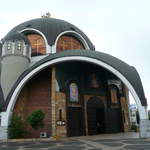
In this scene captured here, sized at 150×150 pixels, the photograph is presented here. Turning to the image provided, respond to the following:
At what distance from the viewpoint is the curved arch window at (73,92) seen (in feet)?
64.8

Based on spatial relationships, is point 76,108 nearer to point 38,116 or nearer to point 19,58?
point 38,116

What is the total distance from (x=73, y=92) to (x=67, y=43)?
9.49 m

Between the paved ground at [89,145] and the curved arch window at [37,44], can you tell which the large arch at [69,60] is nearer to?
the paved ground at [89,145]

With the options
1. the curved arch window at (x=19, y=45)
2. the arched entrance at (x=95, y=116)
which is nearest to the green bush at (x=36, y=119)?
the arched entrance at (x=95, y=116)

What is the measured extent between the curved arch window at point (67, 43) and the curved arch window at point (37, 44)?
207 cm

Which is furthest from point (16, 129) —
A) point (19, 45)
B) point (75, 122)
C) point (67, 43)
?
point (67, 43)

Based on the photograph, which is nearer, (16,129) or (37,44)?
(16,129)

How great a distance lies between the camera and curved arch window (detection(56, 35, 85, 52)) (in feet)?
85.9

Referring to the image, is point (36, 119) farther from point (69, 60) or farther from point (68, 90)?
point (69, 60)

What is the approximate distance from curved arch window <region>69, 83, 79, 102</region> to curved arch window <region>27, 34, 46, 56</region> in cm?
758

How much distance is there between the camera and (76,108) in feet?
64.2

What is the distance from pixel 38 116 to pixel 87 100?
20.2 feet

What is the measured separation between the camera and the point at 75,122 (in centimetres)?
1902

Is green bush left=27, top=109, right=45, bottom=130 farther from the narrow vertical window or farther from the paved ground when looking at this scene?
the narrow vertical window
